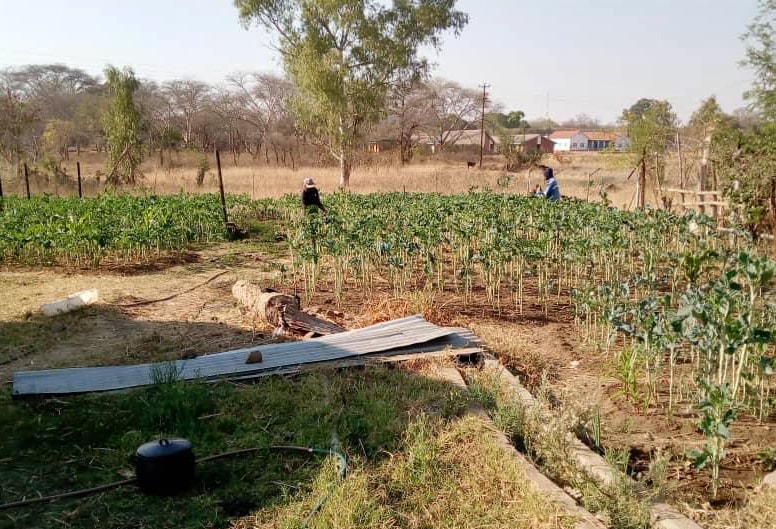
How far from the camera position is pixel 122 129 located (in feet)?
88.8

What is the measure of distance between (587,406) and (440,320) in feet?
8.16

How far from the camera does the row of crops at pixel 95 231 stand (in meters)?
10.6

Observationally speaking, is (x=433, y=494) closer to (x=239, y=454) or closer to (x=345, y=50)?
(x=239, y=454)

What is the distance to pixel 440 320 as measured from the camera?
22.4 ft

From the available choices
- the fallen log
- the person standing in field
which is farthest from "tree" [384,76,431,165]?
the fallen log

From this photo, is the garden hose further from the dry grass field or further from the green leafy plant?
the dry grass field

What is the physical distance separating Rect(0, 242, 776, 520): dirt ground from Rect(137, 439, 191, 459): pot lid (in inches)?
99.0

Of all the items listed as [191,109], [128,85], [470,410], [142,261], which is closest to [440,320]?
[470,410]

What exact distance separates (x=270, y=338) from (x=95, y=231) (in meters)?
5.45

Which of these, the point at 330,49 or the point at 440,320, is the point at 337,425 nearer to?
the point at 440,320

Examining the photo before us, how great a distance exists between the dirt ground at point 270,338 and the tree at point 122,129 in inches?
719

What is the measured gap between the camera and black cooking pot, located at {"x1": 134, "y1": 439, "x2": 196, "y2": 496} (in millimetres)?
3467

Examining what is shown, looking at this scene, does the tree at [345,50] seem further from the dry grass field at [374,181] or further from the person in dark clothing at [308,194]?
the person in dark clothing at [308,194]

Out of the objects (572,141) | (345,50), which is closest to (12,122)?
(345,50)
